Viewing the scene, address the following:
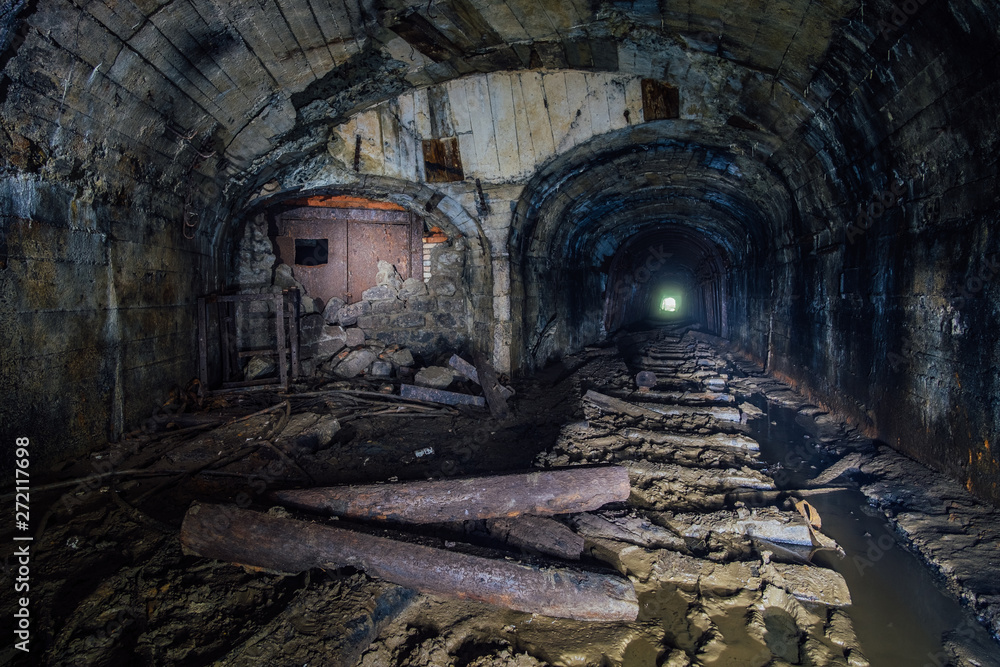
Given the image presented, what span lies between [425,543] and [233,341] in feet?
17.8

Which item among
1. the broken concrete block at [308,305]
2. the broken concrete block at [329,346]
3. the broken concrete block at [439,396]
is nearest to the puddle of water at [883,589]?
the broken concrete block at [439,396]

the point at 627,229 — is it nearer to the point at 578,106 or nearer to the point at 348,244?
the point at 578,106

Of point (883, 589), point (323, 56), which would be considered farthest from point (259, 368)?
point (883, 589)

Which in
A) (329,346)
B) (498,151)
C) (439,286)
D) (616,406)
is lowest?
(616,406)

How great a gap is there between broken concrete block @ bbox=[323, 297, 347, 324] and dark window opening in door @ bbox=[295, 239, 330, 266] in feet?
2.39

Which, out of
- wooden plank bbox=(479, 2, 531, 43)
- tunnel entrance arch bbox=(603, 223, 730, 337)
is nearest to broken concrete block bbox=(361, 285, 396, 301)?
wooden plank bbox=(479, 2, 531, 43)

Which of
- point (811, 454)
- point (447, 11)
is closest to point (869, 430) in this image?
point (811, 454)

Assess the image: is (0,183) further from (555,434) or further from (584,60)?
(584,60)

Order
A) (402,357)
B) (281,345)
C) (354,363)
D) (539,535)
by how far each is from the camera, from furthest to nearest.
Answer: (402,357) → (354,363) → (281,345) → (539,535)

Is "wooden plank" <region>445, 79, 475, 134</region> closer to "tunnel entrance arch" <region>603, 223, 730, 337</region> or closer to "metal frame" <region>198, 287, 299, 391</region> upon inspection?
"metal frame" <region>198, 287, 299, 391</region>

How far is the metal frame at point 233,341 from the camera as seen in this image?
5.97 meters

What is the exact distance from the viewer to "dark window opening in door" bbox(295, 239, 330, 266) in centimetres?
845

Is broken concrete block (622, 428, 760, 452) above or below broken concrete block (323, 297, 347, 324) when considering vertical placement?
below

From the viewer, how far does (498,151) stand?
691cm
